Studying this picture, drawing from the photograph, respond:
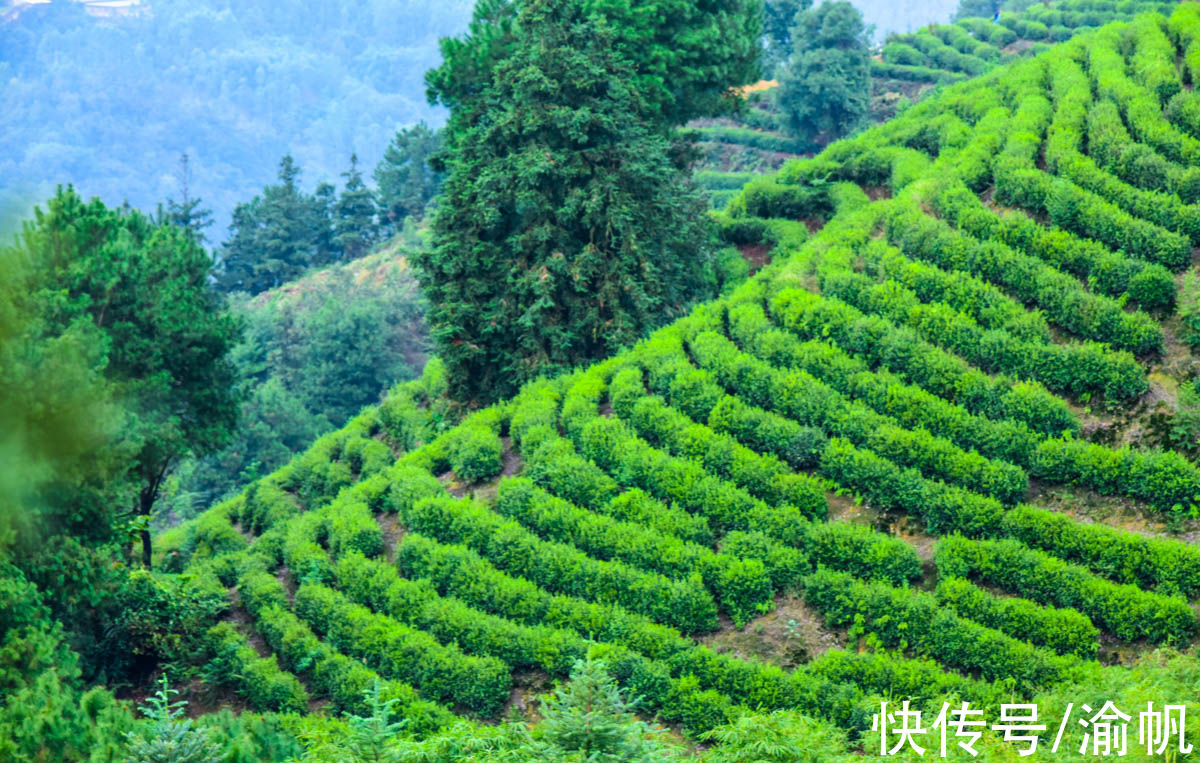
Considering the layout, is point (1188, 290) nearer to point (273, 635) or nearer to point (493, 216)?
point (493, 216)

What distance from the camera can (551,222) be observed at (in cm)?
2342

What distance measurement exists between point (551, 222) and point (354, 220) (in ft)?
139

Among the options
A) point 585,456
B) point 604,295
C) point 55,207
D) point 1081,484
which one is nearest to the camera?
point 1081,484

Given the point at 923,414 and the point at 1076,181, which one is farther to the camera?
the point at 1076,181

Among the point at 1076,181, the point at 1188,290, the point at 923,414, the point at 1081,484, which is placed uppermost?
the point at 1076,181

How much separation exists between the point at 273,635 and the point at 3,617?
435 cm

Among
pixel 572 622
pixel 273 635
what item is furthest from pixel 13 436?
pixel 572 622

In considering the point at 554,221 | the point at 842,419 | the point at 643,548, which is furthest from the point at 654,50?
the point at 643,548

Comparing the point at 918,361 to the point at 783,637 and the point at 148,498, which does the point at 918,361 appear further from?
the point at 148,498

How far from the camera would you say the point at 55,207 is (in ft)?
64.5

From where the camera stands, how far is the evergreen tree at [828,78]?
1924 inches

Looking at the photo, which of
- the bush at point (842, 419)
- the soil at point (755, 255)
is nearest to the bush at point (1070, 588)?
the bush at point (842, 419)

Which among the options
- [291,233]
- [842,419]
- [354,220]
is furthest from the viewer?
[354,220]

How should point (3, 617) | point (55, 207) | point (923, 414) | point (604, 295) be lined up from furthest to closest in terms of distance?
point (604, 295) < point (55, 207) < point (923, 414) < point (3, 617)
